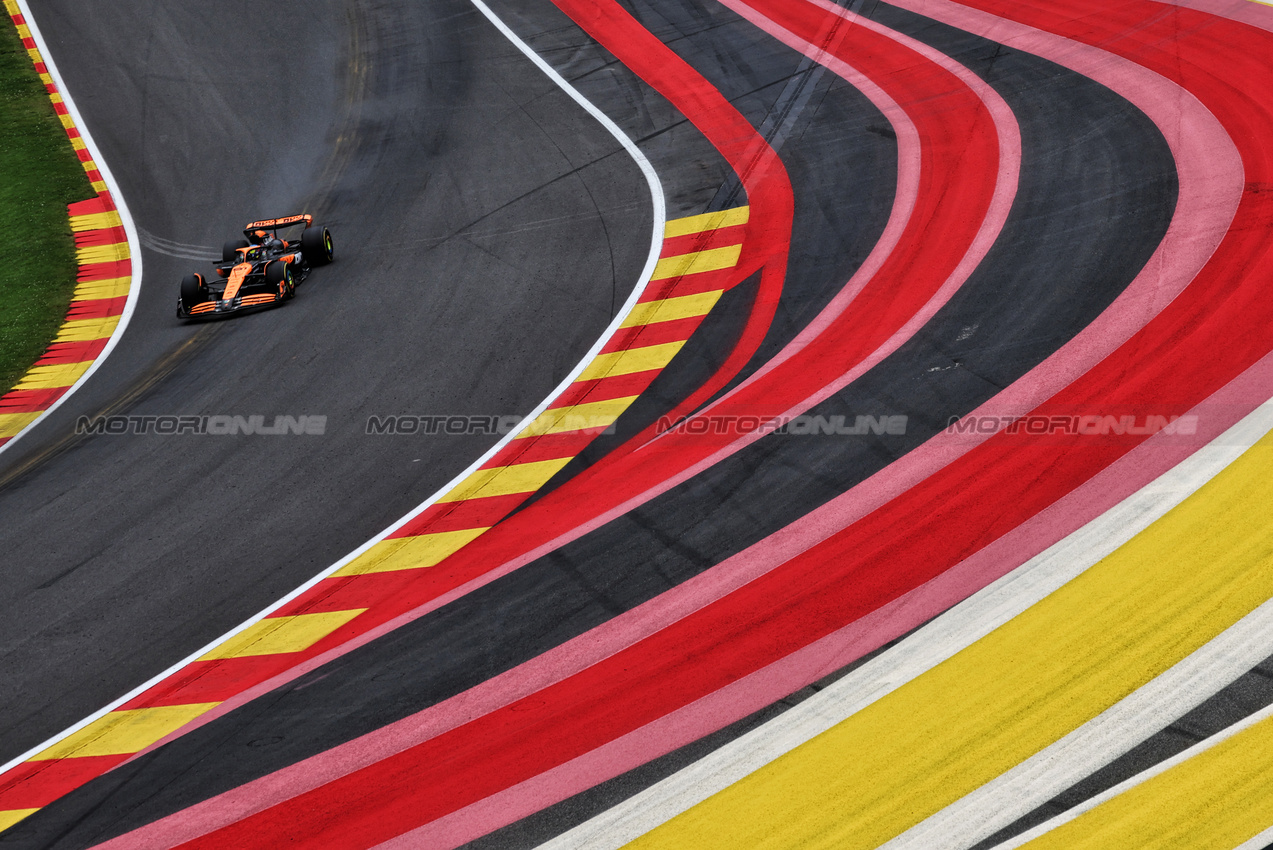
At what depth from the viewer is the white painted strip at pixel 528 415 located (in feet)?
30.9

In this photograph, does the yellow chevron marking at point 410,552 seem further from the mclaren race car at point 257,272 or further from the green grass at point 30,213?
the green grass at point 30,213

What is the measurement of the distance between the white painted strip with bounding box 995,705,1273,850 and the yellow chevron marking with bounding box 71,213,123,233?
56.3ft

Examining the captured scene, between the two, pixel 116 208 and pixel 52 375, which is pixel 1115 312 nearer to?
pixel 52 375

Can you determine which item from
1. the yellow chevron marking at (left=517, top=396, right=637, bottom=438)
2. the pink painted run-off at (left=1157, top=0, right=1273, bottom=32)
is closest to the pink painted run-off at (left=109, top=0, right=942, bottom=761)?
the yellow chevron marking at (left=517, top=396, right=637, bottom=438)

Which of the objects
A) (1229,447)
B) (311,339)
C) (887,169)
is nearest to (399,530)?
(311,339)

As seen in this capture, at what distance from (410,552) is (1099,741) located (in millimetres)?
6118

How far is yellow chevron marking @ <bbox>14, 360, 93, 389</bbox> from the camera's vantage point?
1480 centimetres

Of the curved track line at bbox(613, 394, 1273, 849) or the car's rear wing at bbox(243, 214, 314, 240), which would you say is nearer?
the curved track line at bbox(613, 394, 1273, 849)

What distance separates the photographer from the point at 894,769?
7.64 metres

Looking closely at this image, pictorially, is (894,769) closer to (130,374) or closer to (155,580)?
(155,580)

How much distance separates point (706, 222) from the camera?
53.0 ft

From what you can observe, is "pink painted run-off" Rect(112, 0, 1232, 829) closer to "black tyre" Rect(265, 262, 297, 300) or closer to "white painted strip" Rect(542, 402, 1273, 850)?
"white painted strip" Rect(542, 402, 1273, 850)

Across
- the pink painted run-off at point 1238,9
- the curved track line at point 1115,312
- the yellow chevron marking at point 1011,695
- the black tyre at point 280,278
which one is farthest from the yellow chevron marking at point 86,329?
the pink painted run-off at point 1238,9

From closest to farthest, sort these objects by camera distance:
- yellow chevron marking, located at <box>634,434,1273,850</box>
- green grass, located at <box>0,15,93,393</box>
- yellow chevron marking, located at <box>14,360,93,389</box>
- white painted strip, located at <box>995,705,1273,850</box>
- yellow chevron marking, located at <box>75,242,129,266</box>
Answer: white painted strip, located at <box>995,705,1273,850</box>
yellow chevron marking, located at <box>634,434,1273,850</box>
yellow chevron marking, located at <box>14,360,93,389</box>
green grass, located at <box>0,15,93,393</box>
yellow chevron marking, located at <box>75,242,129,266</box>
